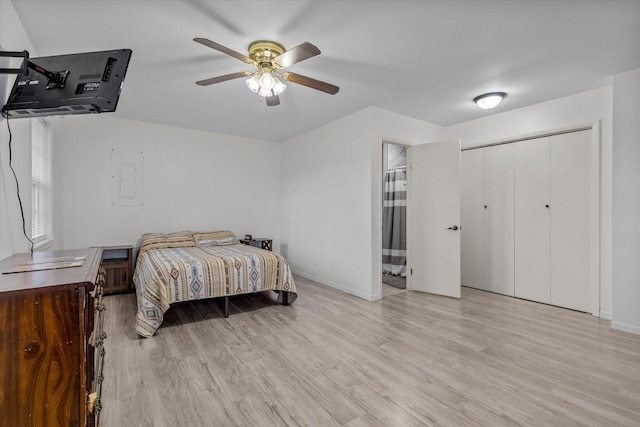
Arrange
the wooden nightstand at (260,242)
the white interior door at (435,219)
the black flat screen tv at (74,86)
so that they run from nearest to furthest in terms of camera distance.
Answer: the black flat screen tv at (74,86) < the white interior door at (435,219) < the wooden nightstand at (260,242)

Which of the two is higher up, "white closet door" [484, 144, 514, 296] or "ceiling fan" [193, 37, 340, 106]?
"ceiling fan" [193, 37, 340, 106]

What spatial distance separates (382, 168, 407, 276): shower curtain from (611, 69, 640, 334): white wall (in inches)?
111

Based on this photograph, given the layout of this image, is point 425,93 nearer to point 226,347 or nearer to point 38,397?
point 226,347

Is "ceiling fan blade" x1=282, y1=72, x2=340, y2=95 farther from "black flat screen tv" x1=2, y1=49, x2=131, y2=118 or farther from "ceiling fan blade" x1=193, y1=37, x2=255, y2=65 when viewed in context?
"black flat screen tv" x1=2, y1=49, x2=131, y2=118

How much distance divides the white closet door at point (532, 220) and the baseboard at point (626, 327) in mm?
779

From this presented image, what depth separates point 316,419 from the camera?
1.70 meters

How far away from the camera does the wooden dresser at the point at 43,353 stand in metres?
1.05

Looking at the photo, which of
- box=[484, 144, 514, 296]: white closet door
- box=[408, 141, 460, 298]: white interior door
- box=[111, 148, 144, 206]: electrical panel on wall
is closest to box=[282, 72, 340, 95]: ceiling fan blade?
box=[408, 141, 460, 298]: white interior door

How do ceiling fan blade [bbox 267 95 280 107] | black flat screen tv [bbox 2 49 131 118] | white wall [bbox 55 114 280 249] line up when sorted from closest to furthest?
black flat screen tv [bbox 2 49 131 118], ceiling fan blade [bbox 267 95 280 107], white wall [bbox 55 114 280 249]

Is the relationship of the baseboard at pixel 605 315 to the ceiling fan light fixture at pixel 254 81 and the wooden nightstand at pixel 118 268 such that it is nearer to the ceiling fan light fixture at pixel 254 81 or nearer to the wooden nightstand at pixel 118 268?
the ceiling fan light fixture at pixel 254 81

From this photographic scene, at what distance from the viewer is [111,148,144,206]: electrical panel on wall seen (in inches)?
175

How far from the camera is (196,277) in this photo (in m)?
3.15

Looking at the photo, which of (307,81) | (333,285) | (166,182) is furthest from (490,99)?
(166,182)

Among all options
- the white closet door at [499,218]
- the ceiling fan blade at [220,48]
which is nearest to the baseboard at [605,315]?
the white closet door at [499,218]
